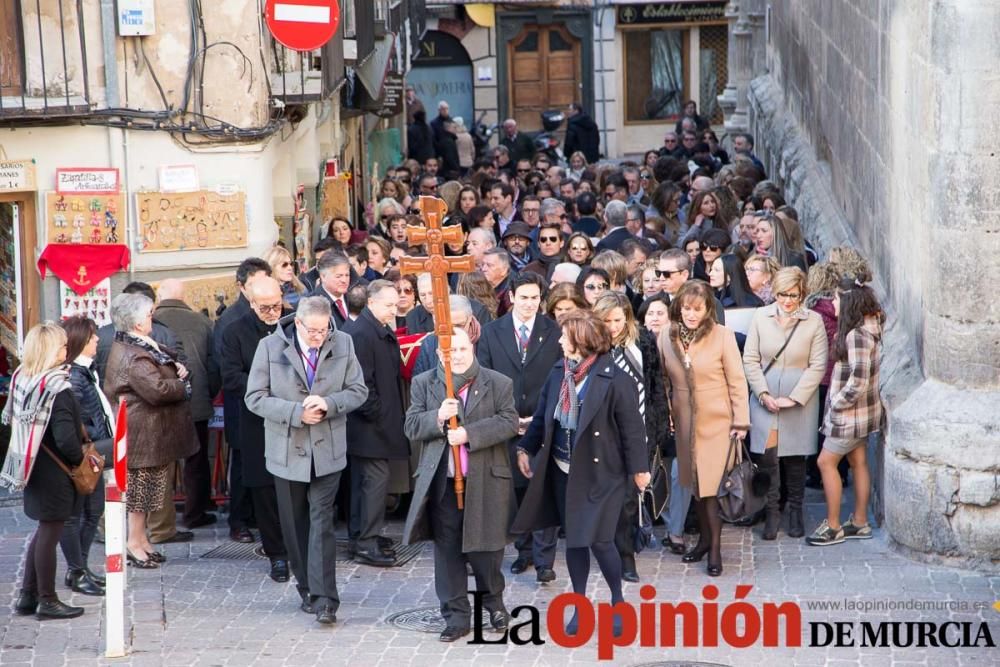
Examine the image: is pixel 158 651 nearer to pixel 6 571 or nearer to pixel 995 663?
pixel 6 571

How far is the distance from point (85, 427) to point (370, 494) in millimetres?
1730

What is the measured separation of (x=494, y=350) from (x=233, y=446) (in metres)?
1.75

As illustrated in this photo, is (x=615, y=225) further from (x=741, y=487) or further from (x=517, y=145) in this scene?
(x=517, y=145)

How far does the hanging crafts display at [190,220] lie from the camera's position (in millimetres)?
12898

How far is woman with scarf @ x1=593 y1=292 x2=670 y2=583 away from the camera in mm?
9867

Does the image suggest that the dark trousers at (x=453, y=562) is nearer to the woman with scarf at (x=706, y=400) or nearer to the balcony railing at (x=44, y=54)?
the woman with scarf at (x=706, y=400)

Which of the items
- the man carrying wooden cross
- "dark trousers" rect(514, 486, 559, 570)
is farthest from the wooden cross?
"dark trousers" rect(514, 486, 559, 570)

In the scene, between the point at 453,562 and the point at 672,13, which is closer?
the point at 453,562

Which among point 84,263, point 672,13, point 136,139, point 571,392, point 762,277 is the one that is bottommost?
point 571,392

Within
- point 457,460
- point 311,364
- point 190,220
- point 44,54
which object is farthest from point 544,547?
point 44,54

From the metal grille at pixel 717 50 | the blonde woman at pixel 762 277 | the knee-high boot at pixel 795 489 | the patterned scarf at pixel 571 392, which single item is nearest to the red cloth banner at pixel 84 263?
the blonde woman at pixel 762 277

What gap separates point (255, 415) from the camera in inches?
412

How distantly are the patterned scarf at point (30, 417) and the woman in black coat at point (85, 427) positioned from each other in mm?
232

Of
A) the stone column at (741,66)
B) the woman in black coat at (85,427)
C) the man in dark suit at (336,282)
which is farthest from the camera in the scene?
the stone column at (741,66)
